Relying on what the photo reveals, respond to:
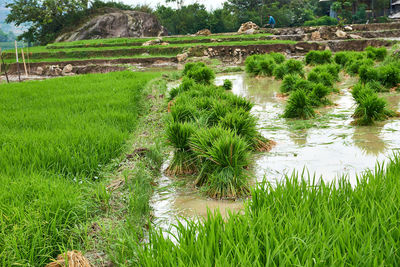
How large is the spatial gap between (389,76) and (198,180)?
17.2 feet

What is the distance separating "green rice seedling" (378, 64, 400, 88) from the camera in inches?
261

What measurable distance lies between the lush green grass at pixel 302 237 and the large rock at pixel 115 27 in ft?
93.0

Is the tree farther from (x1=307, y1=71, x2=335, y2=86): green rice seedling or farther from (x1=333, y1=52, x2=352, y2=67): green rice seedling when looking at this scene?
(x1=307, y1=71, x2=335, y2=86): green rice seedling

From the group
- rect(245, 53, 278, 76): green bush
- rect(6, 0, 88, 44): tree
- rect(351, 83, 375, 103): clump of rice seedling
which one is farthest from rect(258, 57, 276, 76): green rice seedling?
rect(6, 0, 88, 44): tree

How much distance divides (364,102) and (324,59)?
729cm

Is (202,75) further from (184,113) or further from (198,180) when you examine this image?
(198,180)

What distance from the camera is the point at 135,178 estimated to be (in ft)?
9.46

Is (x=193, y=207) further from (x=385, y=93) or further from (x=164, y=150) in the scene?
(x=385, y=93)

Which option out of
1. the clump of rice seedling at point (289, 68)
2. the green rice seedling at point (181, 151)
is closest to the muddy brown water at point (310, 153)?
the green rice seedling at point (181, 151)

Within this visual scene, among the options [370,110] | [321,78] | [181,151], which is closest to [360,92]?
[370,110]

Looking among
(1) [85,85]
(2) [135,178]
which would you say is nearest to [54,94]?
(1) [85,85]

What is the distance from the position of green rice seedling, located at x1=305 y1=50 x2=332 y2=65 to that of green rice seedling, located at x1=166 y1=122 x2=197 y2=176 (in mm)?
8962

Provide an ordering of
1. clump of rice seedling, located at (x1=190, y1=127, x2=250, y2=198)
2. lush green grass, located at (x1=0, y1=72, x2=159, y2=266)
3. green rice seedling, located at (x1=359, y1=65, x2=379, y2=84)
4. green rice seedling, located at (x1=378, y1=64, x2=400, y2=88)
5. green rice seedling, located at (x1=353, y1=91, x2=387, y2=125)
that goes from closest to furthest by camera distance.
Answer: lush green grass, located at (x1=0, y1=72, x2=159, y2=266), clump of rice seedling, located at (x1=190, y1=127, x2=250, y2=198), green rice seedling, located at (x1=353, y1=91, x2=387, y2=125), green rice seedling, located at (x1=378, y1=64, x2=400, y2=88), green rice seedling, located at (x1=359, y1=65, x2=379, y2=84)

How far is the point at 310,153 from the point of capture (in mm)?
3580
